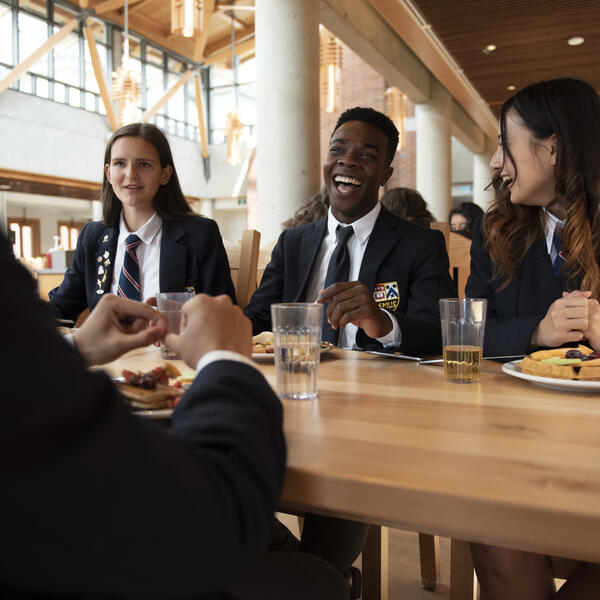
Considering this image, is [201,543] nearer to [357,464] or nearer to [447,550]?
[357,464]

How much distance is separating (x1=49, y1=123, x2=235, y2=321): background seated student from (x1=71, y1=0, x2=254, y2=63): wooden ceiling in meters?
11.1

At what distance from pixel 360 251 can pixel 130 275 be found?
97 cm

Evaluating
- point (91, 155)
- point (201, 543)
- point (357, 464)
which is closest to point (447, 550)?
point (357, 464)

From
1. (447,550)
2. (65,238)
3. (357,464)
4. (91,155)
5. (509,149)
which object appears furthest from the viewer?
(65,238)

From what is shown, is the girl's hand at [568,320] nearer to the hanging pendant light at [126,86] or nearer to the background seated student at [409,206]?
the background seated student at [409,206]

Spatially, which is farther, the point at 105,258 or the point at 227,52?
the point at 227,52

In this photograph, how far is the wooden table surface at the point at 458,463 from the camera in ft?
1.84

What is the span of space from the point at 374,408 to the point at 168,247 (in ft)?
5.98

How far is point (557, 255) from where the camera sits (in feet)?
5.45

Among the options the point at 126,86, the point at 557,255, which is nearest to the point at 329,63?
the point at 126,86

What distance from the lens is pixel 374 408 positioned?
2.98ft

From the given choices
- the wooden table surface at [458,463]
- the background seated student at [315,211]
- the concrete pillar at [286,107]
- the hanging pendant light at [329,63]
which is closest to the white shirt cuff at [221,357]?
the wooden table surface at [458,463]

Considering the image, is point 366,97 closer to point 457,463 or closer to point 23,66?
point 23,66

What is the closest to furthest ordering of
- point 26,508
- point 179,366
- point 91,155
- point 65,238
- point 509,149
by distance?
point 26,508 < point 179,366 < point 509,149 < point 91,155 < point 65,238
